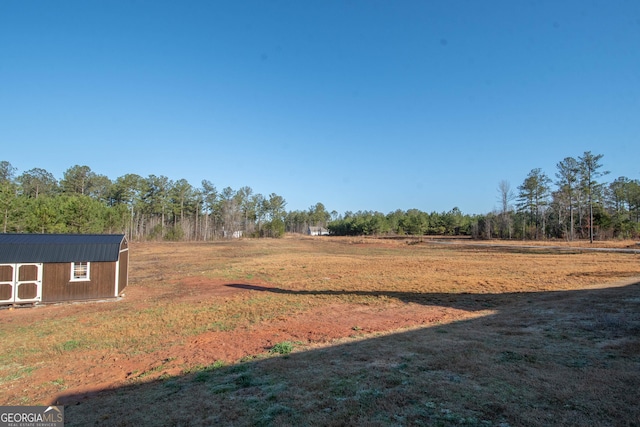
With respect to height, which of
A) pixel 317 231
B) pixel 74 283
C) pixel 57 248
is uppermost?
pixel 57 248

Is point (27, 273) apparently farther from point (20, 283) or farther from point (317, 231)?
point (317, 231)

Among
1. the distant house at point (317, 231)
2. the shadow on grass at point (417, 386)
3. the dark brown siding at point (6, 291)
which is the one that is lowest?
the dark brown siding at point (6, 291)

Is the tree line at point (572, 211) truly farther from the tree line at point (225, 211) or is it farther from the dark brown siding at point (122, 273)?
the dark brown siding at point (122, 273)

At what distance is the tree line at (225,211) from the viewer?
4578 cm

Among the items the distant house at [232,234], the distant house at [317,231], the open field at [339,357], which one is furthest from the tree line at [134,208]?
the open field at [339,357]

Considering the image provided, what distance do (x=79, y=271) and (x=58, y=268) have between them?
82 centimetres

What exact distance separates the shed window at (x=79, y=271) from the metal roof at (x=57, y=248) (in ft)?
1.31

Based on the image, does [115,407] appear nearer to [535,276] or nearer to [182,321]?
[182,321]

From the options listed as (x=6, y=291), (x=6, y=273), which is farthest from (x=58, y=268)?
(x=6, y=291)

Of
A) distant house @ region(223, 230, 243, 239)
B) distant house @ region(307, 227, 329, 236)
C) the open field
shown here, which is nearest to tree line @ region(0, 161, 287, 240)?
distant house @ region(223, 230, 243, 239)

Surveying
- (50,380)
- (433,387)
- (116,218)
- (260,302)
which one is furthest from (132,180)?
(433,387)

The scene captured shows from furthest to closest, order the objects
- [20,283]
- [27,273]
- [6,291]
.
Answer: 1. [27,273]
2. [20,283]
3. [6,291]

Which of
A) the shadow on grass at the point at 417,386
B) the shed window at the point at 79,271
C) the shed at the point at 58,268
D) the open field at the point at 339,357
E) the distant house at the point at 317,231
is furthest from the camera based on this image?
the distant house at the point at 317,231

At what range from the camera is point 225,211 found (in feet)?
299
